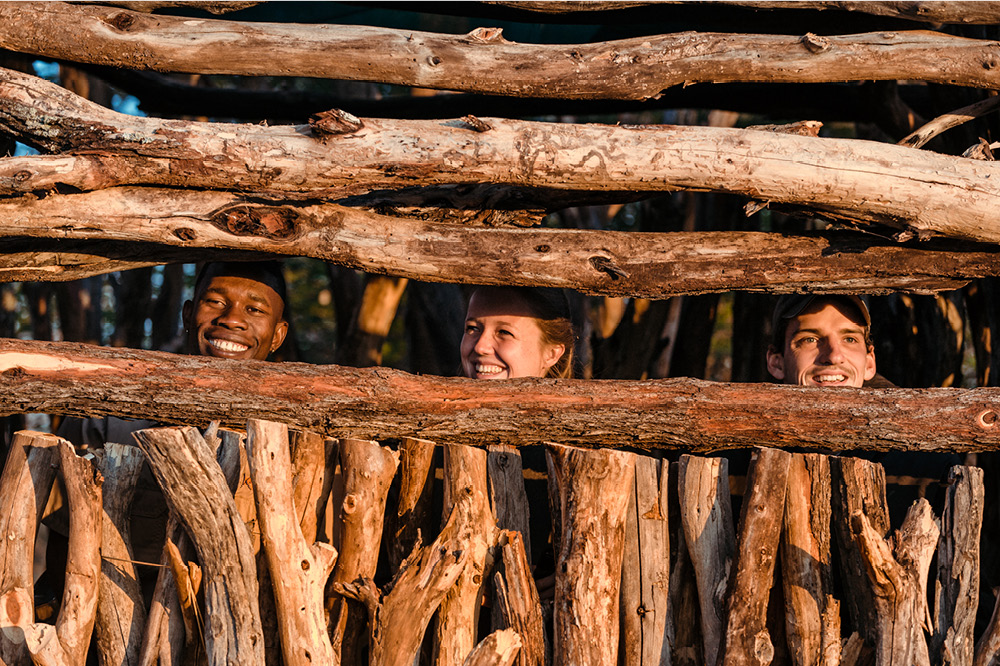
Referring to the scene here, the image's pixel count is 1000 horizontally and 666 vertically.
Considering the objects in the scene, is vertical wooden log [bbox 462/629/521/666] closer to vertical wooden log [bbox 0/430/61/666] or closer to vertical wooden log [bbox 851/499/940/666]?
vertical wooden log [bbox 851/499/940/666]

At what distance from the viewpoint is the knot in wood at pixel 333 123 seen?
3207 millimetres

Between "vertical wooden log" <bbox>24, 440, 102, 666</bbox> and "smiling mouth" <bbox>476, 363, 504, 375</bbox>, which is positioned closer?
"vertical wooden log" <bbox>24, 440, 102, 666</bbox>

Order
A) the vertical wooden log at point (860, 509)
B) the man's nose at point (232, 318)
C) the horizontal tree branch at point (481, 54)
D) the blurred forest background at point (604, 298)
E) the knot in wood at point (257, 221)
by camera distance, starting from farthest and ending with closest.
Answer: the blurred forest background at point (604, 298), the man's nose at point (232, 318), the horizontal tree branch at point (481, 54), the knot in wood at point (257, 221), the vertical wooden log at point (860, 509)

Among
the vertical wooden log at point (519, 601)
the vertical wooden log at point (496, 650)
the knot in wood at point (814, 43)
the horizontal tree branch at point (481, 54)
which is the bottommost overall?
the vertical wooden log at point (496, 650)

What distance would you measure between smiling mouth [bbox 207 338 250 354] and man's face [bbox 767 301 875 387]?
2708mm

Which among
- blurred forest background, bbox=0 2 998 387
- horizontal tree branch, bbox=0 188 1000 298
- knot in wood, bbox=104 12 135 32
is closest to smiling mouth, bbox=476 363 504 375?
horizontal tree branch, bbox=0 188 1000 298

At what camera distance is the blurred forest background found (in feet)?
16.9

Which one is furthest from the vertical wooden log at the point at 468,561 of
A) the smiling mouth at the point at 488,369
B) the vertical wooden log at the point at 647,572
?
the smiling mouth at the point at 488,369

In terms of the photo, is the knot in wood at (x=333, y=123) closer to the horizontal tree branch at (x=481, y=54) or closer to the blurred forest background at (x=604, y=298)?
the horizontal tree branch at (x=481, y=54)

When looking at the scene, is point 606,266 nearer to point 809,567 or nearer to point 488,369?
point 488,369

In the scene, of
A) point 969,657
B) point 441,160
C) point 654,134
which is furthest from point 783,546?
point 441,160

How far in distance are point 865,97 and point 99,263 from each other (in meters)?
4.41

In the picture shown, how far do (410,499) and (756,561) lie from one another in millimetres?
1315

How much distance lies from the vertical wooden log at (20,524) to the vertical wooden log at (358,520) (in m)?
1.13
